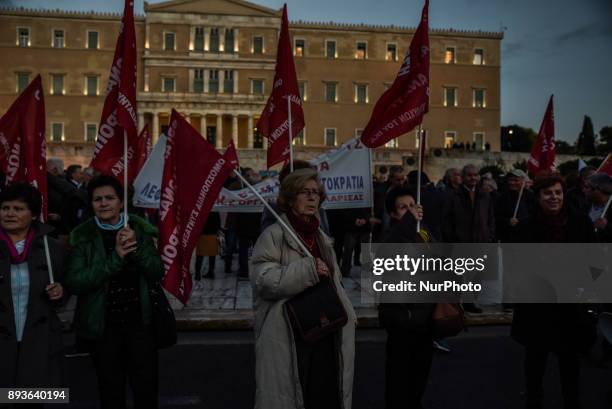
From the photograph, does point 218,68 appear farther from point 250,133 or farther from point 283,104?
point 283,104

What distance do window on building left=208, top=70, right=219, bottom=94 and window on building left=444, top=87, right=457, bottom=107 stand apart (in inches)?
770

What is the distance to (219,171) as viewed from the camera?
11.9ft

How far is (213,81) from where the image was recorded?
1826 inches

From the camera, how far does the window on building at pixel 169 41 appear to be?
45594 millimetres

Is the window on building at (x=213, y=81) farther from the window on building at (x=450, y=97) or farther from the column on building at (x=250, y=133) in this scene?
the window on building at (x=450, y=97)

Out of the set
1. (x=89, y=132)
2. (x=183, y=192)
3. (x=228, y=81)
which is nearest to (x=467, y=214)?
(x=183, y=192)

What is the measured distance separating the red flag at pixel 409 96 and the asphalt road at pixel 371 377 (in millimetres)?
1930

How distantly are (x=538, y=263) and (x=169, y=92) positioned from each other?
44417 mm

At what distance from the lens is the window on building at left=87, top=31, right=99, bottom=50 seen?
45.9 metres

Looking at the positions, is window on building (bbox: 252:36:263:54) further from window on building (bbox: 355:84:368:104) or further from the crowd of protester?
the crowd of protester

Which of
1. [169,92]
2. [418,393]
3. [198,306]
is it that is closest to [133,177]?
[198,306]

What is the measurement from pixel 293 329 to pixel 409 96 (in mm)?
2433

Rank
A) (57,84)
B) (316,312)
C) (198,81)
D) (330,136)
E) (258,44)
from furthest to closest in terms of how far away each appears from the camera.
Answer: (330,136) → (258,44) → (198,81) → (57,84) → (316,312)

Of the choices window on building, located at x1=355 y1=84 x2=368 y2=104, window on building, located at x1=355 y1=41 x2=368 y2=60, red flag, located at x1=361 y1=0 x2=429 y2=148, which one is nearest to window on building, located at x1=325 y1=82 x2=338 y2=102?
window on building, located at x1=355 y1=84 x2=368 y2=104
